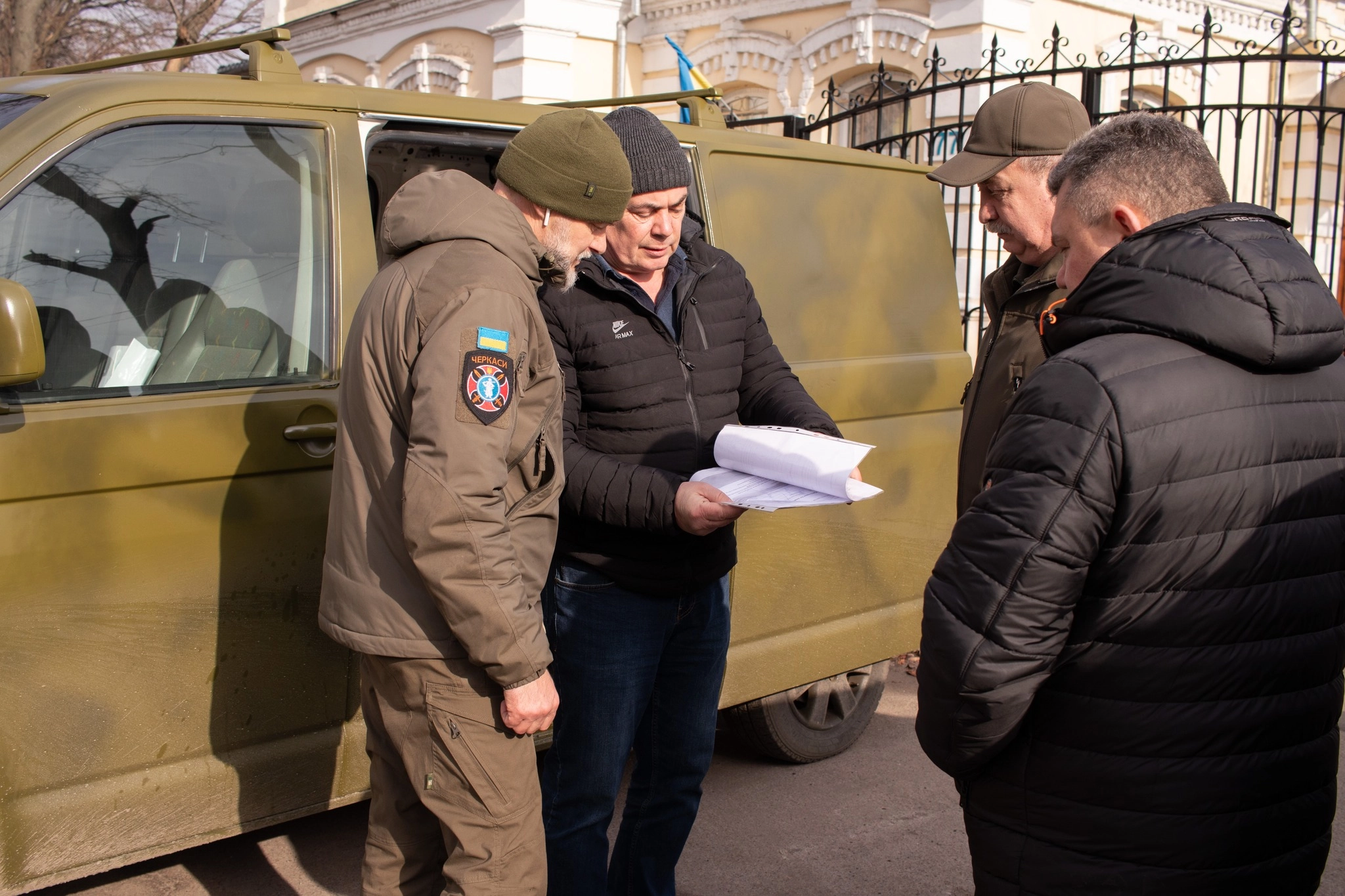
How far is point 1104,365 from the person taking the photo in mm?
1596

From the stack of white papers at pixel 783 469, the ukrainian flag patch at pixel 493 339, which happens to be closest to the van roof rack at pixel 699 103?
the stack of white papers at pixel 783 469

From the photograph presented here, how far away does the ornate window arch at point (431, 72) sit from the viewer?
15477 mm

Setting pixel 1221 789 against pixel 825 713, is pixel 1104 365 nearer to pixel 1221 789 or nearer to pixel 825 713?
pixel 1221 789

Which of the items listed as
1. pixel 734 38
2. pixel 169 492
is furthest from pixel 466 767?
pixel 734 38

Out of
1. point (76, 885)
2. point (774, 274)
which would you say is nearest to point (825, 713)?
point (774, 274)

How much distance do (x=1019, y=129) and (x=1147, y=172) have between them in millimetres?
1107

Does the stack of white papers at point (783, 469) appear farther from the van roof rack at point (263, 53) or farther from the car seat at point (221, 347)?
the van roof rack at point (263, 53)

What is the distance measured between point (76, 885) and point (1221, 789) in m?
2.76

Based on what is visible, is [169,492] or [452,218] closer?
[452,218]

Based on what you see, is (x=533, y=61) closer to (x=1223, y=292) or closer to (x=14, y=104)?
(x=14, y=104)

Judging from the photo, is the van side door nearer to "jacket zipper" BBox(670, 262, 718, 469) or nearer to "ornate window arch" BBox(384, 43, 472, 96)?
"jacket zipper" BBox(670, 262, 718, 469)

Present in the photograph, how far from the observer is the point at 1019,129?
A: 9.20ft

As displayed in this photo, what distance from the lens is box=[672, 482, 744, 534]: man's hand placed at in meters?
2.33

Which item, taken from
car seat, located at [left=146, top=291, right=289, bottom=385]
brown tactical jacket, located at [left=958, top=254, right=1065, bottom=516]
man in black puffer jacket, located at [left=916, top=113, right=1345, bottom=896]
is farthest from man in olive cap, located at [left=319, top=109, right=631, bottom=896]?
brown tactical jacket, located at [left=958, top=254, right=1065, bottom=516]
